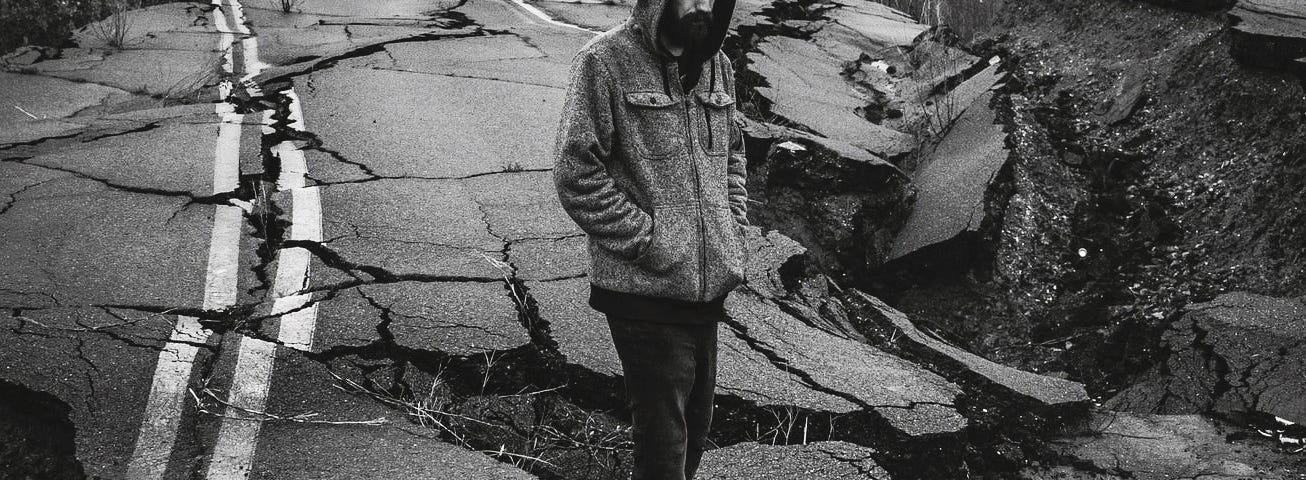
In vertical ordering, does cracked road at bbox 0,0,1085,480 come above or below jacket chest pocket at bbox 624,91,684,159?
below

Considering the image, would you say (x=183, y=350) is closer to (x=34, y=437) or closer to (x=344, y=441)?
(x=34, y=437)

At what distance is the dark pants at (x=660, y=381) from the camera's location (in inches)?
95.0

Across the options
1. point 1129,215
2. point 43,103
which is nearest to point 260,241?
point 43,103

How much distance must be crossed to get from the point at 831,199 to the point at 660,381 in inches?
148

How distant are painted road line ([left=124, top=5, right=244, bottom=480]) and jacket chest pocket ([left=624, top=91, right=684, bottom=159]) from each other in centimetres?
180

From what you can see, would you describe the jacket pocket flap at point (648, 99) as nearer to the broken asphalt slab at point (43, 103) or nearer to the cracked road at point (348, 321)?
the cracked road at point (348, 321)

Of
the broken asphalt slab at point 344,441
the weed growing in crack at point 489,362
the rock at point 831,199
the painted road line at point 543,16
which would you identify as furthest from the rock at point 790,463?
the painted road line at point 543,16

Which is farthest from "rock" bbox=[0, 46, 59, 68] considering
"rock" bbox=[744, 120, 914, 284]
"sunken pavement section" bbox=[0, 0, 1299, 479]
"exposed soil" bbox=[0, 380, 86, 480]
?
"rock" bbox=[744, 120, 914, 284]

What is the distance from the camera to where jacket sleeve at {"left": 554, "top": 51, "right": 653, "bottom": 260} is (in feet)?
7.73

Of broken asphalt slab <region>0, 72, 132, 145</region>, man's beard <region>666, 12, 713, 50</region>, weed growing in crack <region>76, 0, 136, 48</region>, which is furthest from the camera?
weed growing in crack <region>76, 0, 136, 48</region>

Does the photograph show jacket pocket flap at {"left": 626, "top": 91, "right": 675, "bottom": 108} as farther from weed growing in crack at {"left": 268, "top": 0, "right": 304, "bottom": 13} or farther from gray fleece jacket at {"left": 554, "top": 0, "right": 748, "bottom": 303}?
weed growing in crack at {"left": 268, "top": 0, "right": 304, "bottom": 13}

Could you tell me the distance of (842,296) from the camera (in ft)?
16.5

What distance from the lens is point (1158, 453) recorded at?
146 inches

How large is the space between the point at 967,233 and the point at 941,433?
2.24 meters
